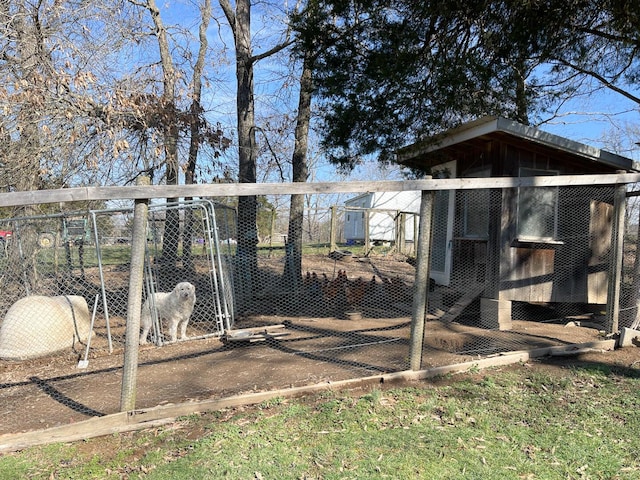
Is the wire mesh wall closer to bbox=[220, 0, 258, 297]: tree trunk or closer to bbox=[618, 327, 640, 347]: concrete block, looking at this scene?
bbox=[220, 0, 258, 297]: tree trunk

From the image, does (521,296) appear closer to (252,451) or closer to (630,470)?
(630,470)

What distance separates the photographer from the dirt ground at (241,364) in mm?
3818

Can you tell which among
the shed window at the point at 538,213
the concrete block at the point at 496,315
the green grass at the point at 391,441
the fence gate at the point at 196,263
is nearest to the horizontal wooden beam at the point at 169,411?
the green grass at the point at 391,441

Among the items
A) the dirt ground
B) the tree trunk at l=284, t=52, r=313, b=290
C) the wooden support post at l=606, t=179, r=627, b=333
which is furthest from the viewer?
the tree trunk at l=284, t=52, r=313, b=290

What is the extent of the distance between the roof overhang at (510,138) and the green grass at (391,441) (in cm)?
354

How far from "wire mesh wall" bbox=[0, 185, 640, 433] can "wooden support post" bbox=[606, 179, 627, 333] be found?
0.04m

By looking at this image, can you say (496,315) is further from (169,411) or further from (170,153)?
(170,153)

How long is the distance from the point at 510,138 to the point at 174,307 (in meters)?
5.40

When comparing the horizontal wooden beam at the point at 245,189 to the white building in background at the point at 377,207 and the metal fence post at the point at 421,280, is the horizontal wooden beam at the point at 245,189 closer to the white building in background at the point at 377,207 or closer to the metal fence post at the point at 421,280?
the metal fence post at the point at 421,280

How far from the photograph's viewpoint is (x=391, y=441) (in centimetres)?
288

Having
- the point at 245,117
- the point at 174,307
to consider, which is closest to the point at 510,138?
the point at 174,307

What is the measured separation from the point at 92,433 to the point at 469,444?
2.67 meters

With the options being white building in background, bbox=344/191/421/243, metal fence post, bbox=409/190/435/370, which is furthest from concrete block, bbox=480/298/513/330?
white building in background, bbox=344/191/421/243

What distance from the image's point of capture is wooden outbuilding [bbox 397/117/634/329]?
6324 mm
